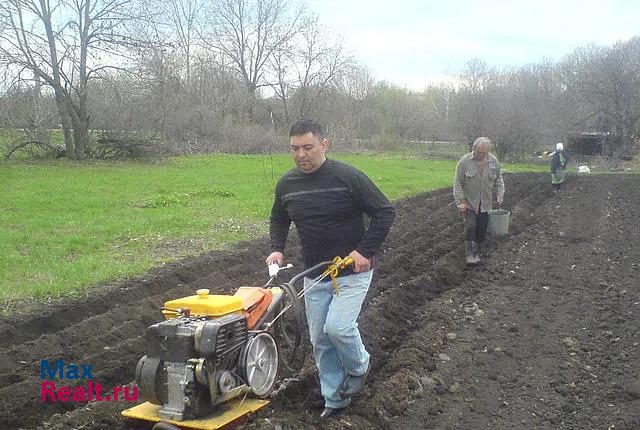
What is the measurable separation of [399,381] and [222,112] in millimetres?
36756

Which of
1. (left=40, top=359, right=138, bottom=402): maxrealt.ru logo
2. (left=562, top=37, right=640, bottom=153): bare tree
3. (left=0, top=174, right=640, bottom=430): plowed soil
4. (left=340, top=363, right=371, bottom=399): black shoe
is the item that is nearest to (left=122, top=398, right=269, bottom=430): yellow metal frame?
(left=0, top=174, right=640, bottom=430): plowed soil

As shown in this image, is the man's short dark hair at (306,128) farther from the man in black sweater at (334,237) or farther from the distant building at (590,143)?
the distant building at (590,143)

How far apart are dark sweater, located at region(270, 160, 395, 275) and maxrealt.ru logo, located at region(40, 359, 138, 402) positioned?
5.72 feet

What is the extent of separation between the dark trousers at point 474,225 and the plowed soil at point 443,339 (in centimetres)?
44

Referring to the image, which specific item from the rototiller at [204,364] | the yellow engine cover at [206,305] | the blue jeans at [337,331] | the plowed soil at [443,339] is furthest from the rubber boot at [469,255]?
the yellow engine cover at [206,305]

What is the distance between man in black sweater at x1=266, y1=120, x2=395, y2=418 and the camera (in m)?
4.14

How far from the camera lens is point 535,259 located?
9211 millimetres

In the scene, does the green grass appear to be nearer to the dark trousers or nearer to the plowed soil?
the plowed soil

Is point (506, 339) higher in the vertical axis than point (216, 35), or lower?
lower

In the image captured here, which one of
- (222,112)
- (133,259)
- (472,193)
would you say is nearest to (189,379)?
(133,259)

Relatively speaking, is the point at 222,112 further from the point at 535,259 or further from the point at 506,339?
the point at 506,339

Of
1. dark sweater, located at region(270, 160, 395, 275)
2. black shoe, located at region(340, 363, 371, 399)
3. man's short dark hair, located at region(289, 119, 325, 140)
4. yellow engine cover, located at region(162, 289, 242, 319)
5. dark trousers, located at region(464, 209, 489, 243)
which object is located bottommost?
black shoe, located at region(340, 363, 371, 399)

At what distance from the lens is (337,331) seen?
4113 mm

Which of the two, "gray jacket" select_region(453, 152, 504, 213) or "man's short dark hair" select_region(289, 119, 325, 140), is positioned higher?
"man's short dark hair" select_region(289, 119, 325, 140)
